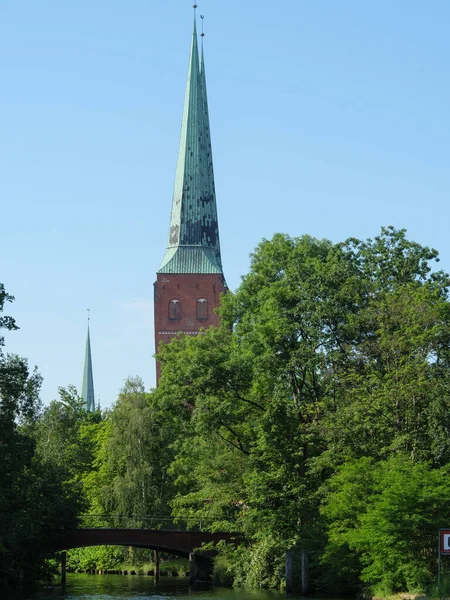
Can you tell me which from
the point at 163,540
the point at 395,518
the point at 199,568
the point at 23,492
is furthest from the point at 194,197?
the point at 395,518

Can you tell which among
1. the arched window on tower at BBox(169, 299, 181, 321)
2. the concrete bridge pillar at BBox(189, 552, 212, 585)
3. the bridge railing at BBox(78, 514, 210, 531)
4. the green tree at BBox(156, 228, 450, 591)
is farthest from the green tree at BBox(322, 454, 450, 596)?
the arched window on tower at BBox(169, 299, 181, 321)

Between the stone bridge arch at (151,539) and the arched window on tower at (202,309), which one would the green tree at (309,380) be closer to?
the stone bridge arch at (151,539)

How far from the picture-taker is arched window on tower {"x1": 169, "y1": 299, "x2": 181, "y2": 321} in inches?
4948

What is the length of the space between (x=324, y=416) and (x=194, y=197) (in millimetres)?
73874

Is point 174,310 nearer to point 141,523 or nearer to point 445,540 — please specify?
point 141,523

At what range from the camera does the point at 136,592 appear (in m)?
58.7

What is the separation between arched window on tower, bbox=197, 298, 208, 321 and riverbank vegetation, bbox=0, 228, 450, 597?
197ft

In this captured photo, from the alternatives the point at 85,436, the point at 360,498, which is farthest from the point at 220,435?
the point at 85,436

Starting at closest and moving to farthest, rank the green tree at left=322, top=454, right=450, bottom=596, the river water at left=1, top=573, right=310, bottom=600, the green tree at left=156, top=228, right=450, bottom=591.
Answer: the green tree at left=322, top=454, right=450, bottom=596 → the green tree at left=156, top=228, right=450, bottom=591 → the river water at left=1, top=573, right=310, bottom=600

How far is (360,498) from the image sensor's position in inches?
1925

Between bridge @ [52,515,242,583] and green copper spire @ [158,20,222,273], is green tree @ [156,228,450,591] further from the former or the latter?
green copper spire @ [158,20,222,273]

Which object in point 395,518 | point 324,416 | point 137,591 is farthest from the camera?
point 137,591

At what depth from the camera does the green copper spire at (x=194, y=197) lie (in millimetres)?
124062

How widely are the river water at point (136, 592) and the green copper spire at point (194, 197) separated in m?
57.0
